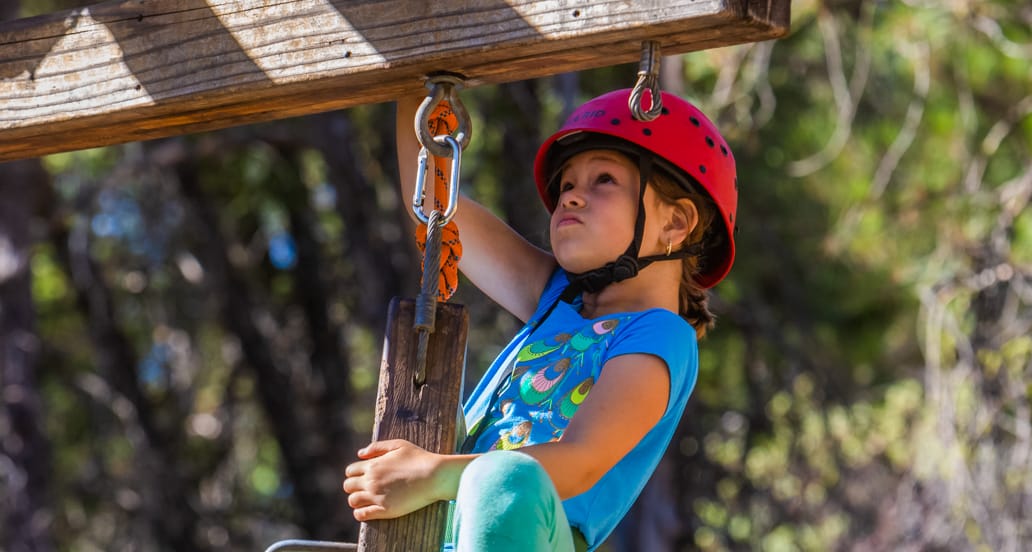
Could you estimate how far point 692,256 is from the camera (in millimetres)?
2893

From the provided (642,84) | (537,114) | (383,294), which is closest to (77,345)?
(383,294)

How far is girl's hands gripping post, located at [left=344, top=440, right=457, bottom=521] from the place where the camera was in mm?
2162

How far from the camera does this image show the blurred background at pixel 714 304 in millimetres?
6766

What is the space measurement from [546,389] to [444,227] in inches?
15.7

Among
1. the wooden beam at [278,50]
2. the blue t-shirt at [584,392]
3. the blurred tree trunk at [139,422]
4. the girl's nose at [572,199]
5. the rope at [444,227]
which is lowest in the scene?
the blurred tree trunk at [139,422]

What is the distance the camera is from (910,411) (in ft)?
29.7

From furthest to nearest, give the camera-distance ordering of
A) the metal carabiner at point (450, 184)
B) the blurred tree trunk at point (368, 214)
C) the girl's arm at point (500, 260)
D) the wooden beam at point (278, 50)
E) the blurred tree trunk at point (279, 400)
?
the blurred tree trunk at point (279, 400) → the blurred tree trunk at point (368, 214) → the girl's arm at point (500, 260) → the metal carabiner at point (450, 184) → the wooden beam at point (278, 50)

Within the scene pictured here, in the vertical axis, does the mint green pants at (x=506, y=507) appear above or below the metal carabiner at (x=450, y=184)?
below

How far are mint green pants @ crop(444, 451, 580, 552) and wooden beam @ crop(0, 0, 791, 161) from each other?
68 centimetres

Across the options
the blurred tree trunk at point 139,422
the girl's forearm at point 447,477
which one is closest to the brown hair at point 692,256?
the girl's forearm at point 447,477

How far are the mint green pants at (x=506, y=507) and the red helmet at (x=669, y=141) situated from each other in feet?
2.85

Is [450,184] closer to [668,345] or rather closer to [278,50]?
[278,50]

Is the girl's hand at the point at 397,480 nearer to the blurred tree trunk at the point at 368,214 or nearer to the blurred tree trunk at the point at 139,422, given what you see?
the blurred tree trunk at the point at 368,214

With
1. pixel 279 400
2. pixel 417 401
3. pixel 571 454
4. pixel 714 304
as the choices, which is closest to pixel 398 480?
pixel 417 401
